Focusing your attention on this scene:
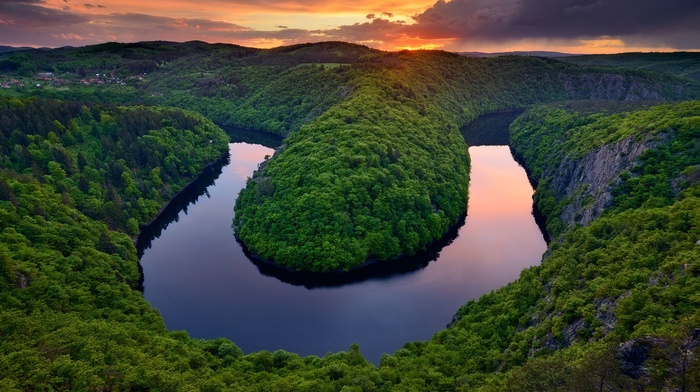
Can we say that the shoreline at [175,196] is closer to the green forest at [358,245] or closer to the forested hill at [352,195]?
the green forest at [358,245]

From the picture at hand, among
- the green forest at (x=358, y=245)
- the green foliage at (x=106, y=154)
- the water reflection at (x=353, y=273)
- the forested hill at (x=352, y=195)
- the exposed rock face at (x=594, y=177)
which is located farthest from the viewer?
the green foliage at (x=106, y=154)

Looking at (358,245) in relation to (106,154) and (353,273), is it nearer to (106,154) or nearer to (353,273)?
(353,273)

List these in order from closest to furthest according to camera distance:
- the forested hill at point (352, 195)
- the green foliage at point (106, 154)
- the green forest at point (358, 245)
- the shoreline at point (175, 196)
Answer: the green forest at point (358, 245) < the forested hill at point (352, 195) < the green foliage at point (106, 154) < the shoreline at point (175, 196)

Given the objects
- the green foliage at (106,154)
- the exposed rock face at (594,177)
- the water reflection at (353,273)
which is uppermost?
the green foliage at (106,154)

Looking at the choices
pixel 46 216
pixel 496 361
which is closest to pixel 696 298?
pixel 496 361

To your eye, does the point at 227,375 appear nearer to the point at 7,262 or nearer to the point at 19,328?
the point at 19,328

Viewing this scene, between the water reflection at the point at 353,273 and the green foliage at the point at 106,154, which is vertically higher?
the green foliage at the point at 106,154

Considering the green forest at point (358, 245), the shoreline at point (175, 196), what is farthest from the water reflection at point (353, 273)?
the shoreline at point (175, 196)
